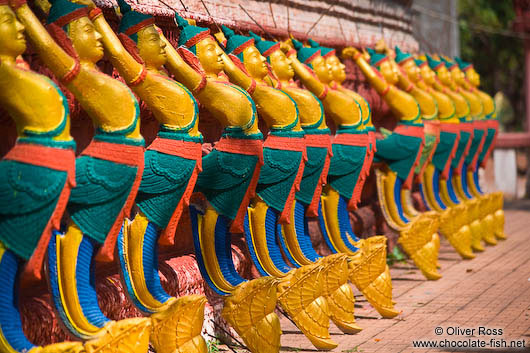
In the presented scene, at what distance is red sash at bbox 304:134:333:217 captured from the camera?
230 inches

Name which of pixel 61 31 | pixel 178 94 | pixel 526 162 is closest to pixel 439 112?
pixel 178 94

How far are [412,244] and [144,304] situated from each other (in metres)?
3.75

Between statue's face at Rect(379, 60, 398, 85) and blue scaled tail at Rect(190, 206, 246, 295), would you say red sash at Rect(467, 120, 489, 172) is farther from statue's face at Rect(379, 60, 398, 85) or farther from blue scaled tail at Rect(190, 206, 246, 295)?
blue scaled tail at Rect(190, 206, 246, 295)

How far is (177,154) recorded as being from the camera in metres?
4.43

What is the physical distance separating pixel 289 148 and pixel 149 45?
1.31 m

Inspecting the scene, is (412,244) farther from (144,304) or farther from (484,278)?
(144,304)

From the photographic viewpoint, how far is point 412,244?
24.9ft

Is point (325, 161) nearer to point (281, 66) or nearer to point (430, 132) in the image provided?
point (281, 66)

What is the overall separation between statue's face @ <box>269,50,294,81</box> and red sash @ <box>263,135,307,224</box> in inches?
22.8

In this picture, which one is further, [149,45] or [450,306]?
[450,306]

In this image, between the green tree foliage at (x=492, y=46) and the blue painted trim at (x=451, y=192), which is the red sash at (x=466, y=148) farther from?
the green tree foliage at (x=492, y=46)

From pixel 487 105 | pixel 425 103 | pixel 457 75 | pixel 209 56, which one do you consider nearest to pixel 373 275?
pixel 209 56

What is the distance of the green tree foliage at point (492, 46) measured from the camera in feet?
67.9

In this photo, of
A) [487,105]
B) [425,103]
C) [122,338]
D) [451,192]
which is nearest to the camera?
[122,338]
